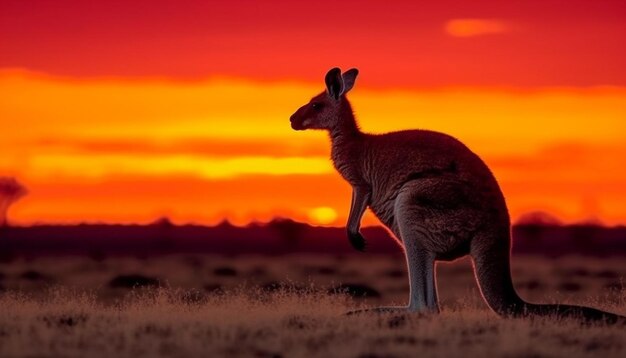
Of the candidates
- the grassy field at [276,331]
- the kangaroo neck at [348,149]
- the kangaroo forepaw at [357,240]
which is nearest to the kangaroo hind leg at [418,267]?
the grassy field at [276,331]

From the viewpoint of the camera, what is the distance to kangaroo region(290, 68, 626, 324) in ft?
45.6

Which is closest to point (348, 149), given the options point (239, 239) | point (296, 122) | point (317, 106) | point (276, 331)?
point (317, 106)

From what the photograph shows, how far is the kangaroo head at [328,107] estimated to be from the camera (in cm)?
1573

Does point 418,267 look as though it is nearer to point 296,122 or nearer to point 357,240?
point 357,240

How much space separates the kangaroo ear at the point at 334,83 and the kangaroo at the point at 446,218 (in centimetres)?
126

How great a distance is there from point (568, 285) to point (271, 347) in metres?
22.5

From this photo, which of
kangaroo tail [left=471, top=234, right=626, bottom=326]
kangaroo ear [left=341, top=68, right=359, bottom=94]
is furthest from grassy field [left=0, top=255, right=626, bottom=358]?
kangaroo ear [left=341, top=68, right=359, bottom=94]

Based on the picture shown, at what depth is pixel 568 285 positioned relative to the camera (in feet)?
110

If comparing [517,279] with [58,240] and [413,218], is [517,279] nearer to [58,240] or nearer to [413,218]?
[413,218]

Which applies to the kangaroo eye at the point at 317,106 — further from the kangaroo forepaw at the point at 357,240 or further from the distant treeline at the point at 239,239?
the distant treeline at the point at 239,239

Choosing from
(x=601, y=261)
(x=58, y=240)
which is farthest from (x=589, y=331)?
(x=58, y=240)

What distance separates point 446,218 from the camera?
45.6 ft

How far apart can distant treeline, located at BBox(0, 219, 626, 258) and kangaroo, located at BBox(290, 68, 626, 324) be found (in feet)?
139

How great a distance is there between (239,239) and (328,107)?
59375 millimetres
